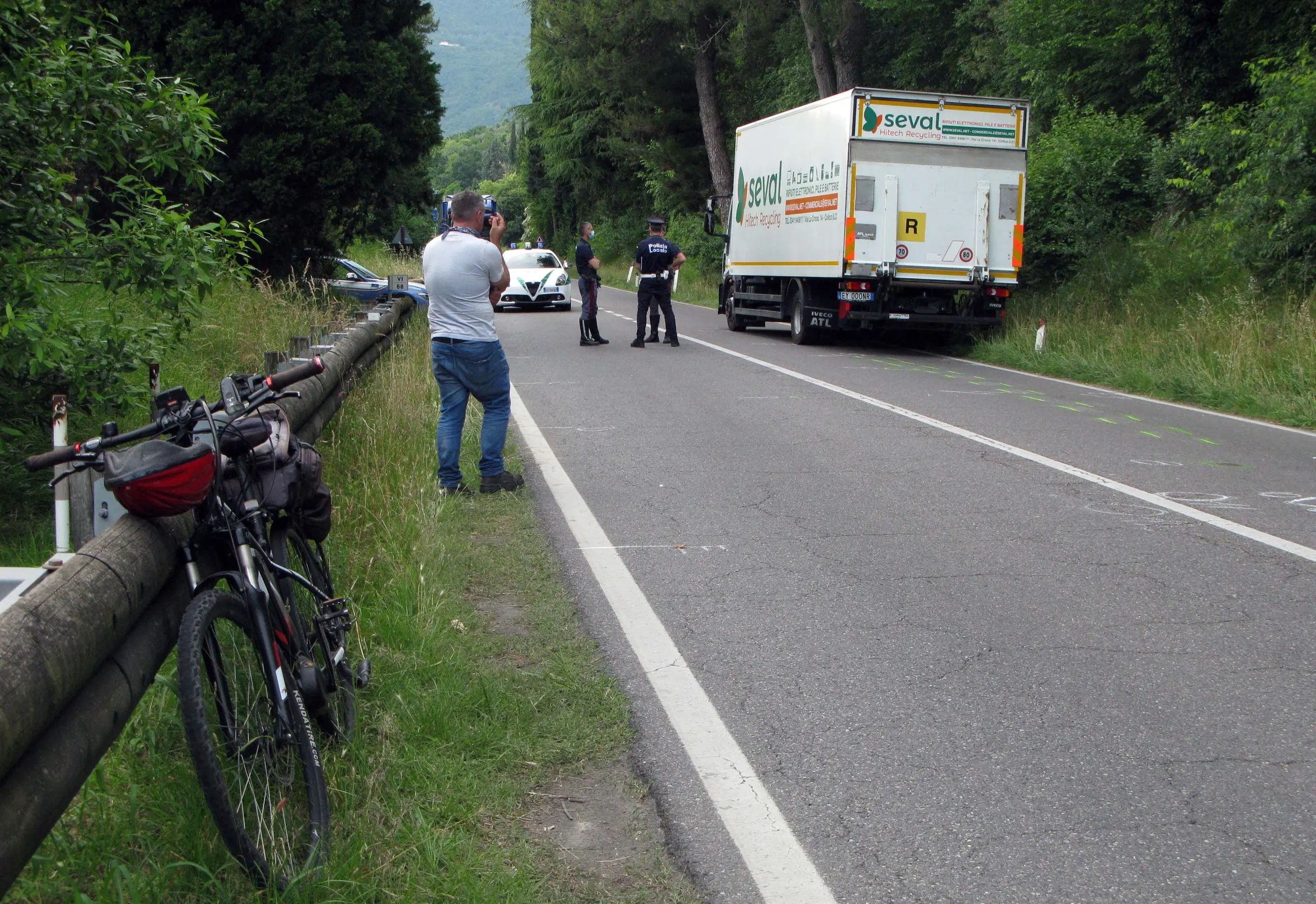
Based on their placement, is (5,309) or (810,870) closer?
(810,870)

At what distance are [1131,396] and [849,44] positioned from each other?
66.3ft

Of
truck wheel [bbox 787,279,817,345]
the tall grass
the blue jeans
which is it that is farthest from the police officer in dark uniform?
the blue jeans

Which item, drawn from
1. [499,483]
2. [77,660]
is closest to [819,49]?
[499,483]

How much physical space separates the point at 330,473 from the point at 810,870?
4765mm

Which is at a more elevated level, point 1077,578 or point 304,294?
point 304,294

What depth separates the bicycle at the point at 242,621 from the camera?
2.90m

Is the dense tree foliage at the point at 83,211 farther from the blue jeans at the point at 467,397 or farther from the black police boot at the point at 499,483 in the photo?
the black police boot at the point at 499,483

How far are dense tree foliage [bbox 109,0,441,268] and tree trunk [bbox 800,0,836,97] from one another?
46.1ft

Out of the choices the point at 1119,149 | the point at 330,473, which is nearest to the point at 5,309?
the point at 330,473

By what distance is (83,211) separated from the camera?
20.4ft

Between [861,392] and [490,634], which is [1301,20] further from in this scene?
[490,634]

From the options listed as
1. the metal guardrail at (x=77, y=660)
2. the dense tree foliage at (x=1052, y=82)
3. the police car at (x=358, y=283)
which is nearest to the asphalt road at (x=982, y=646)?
the metal guardrail at (x=77, y=660)

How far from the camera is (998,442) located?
993cm

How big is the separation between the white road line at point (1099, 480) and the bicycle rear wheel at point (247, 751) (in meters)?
5.19
